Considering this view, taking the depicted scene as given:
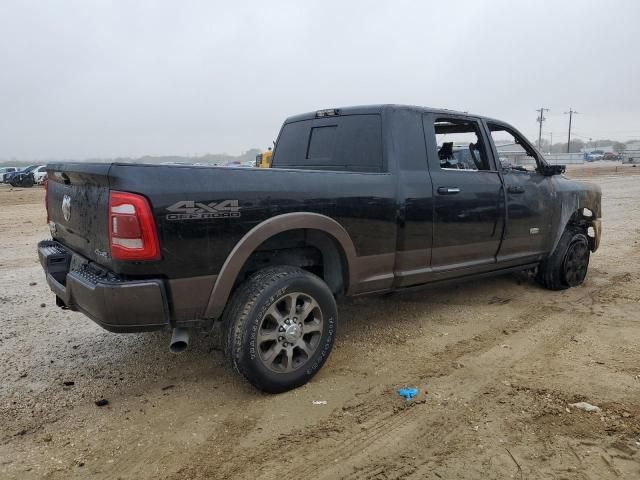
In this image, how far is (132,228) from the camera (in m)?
2.83

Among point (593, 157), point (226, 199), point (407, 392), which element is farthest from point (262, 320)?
point (593, 157)

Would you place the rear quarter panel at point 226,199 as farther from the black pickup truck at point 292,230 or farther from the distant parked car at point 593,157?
the distant parked car at point 593,157

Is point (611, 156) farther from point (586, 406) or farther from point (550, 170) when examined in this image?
point (586, 406)

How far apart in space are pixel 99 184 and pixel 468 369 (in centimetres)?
282

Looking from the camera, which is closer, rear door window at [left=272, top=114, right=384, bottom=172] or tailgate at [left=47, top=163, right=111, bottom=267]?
tailgate at [left=47, top=163, right=111, bottom=267]

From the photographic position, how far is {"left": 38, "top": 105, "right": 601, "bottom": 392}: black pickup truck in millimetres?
2914

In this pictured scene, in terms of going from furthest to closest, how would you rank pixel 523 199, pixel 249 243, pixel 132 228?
pixel 523 199, pixel 249 243, pixel 132 228

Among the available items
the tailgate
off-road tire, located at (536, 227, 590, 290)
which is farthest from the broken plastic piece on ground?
the tailgate

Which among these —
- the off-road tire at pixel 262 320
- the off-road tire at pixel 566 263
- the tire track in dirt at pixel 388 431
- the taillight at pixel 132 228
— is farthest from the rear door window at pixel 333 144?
the off-road tire at pixel 566 263

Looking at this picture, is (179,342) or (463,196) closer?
(179,342)

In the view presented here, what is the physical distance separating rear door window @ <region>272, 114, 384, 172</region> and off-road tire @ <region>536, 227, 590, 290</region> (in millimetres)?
2841

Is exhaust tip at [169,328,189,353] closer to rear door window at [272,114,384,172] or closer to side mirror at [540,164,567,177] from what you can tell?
rear door window at [272,114,384,172]

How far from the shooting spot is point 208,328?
3.31 m

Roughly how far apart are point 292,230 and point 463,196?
69.5 inches
